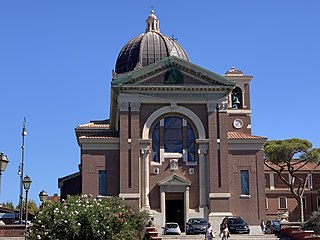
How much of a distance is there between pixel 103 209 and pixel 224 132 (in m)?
22.8

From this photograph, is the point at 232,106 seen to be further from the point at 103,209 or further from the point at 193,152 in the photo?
the point at 103,209

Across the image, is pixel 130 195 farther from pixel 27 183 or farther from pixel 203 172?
pixel 27 183

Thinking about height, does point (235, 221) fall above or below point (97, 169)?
below

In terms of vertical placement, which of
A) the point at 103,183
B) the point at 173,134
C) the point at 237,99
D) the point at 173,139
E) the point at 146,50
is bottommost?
the point at 103,183

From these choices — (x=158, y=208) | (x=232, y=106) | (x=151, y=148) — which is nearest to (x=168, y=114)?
(x=151, y=148)

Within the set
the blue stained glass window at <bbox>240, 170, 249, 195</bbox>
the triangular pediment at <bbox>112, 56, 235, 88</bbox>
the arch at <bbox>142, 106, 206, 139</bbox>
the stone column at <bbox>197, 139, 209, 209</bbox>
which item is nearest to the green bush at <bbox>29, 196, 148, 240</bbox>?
the stone column at <bbox>197, 139, 209, 209</bbox>

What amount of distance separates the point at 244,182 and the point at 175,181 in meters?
5.67

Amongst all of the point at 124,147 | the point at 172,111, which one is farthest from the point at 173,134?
the point at 124,147

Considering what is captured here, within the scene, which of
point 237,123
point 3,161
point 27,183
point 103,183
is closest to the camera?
point 3,161

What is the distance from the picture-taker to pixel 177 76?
50188mm

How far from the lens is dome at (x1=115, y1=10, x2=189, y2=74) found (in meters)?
62.8

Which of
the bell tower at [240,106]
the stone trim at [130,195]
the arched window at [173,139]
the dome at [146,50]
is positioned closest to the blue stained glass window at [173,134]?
the arched window at [173,139]

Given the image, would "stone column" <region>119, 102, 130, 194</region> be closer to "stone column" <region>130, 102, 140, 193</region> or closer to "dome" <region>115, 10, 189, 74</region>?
"stone column" <region>130, 102, 140, 193</region>

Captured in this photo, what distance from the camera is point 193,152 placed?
4997 centimetres
